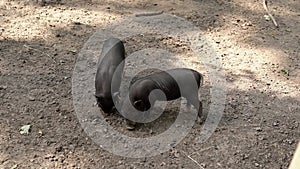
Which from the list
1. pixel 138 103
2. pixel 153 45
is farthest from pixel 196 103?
pixel 153 45

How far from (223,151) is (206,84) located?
0.77 metres

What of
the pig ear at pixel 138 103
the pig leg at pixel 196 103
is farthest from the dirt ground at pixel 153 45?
the pig ear at pixel 138 103

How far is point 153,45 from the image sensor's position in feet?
13.6

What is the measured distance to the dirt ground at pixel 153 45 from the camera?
2.99 meters

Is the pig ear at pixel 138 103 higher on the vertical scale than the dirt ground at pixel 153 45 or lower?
higher

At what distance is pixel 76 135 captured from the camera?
10.2ft

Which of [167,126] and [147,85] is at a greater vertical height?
[147,85]

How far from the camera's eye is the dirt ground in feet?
9.80

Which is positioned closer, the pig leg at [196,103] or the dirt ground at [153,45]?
the dirt ground at [153,45]

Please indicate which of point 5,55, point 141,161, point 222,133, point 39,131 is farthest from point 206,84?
point 5,55

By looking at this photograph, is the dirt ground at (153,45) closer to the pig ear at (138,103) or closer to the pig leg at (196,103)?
the pig leg at (196,103)

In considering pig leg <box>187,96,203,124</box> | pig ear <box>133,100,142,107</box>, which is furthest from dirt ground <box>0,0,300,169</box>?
pig ear <box>133,100,142,107</box>

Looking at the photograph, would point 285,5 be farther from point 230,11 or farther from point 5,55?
point 5,55

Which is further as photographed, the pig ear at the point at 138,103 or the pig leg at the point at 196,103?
the pig leg at the point at 196,103
